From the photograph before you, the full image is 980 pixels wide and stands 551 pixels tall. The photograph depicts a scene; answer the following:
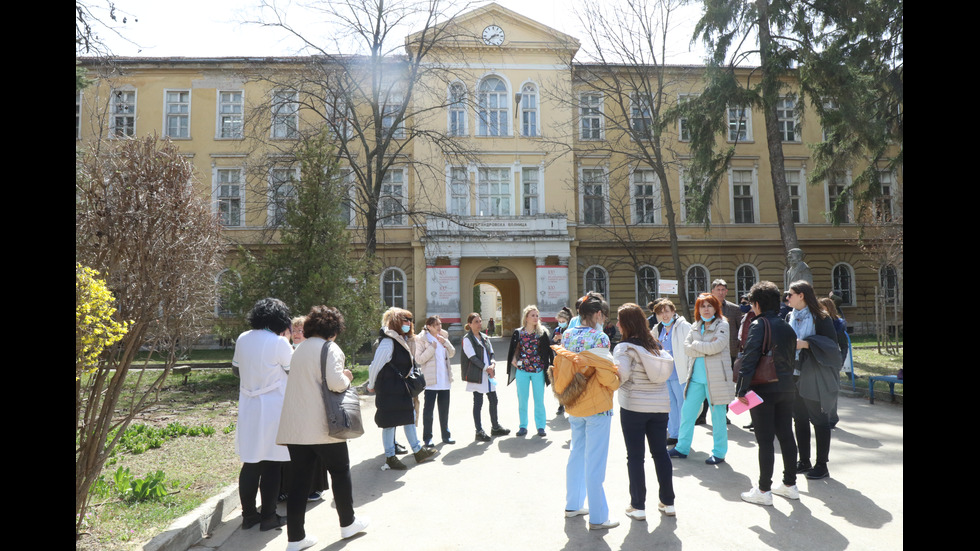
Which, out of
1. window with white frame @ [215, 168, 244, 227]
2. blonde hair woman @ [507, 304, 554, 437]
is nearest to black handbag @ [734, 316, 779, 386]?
blonde hair woman @ [507, 304, 554, 437]

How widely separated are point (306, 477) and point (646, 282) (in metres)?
26.4

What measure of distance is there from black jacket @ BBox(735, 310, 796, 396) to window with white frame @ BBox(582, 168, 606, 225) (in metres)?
24.1

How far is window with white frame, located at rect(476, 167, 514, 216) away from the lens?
28.7 metres

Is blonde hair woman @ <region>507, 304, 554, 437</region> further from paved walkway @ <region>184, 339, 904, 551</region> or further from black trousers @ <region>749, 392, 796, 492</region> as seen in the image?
black trousers @ <region>749, 392, 796, 492</region>

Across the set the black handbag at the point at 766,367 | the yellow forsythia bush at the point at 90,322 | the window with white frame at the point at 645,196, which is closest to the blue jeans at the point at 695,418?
the black handbag at the point at 766,367

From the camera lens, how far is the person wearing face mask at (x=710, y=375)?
6703 millimetres

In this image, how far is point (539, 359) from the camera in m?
8.74

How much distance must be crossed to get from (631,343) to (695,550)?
164cm

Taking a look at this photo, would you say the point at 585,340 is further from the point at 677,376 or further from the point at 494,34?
the point at 494,34

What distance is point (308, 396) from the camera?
4.66 meters

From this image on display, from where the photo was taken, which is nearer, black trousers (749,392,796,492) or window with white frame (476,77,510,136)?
black trousers (749,392,796,492)

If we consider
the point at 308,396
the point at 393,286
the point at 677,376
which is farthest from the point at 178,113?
the point at 308,396

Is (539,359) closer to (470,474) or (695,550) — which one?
(470,474)
